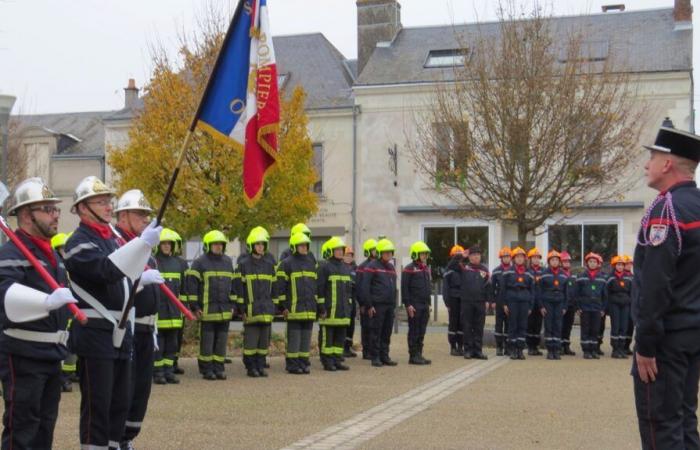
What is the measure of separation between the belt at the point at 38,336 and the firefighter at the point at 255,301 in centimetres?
844

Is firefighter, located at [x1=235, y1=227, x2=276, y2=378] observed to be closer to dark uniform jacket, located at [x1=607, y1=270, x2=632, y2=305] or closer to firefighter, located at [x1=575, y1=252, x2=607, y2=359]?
firefighter, located at [x1=575, y1=252, x2=607, y2=359]

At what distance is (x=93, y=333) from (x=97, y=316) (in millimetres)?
124

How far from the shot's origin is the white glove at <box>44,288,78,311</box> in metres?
6.05

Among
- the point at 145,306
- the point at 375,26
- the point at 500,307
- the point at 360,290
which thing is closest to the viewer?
the point at 145,306

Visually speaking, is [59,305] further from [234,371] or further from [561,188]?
[561,188]

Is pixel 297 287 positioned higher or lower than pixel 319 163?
lower

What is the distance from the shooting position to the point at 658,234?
598 centimetres

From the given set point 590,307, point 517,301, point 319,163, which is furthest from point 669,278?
point 319,163

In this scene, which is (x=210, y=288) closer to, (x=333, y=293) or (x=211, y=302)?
(x=211, y=302)

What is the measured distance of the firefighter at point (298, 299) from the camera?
1545cm

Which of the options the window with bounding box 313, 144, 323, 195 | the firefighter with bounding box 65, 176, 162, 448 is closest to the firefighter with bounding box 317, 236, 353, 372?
the firefighter with bounding box 65, 176, 162, 448

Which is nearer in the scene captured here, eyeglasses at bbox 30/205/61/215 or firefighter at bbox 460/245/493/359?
eyeglasses at bbox 30/205/61/215

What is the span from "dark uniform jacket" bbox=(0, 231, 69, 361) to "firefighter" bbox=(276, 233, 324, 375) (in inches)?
351

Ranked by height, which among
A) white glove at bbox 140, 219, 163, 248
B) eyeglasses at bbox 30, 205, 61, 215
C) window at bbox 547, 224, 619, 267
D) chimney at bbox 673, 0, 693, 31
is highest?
chimney at bbox 673, 0, 693, 31
